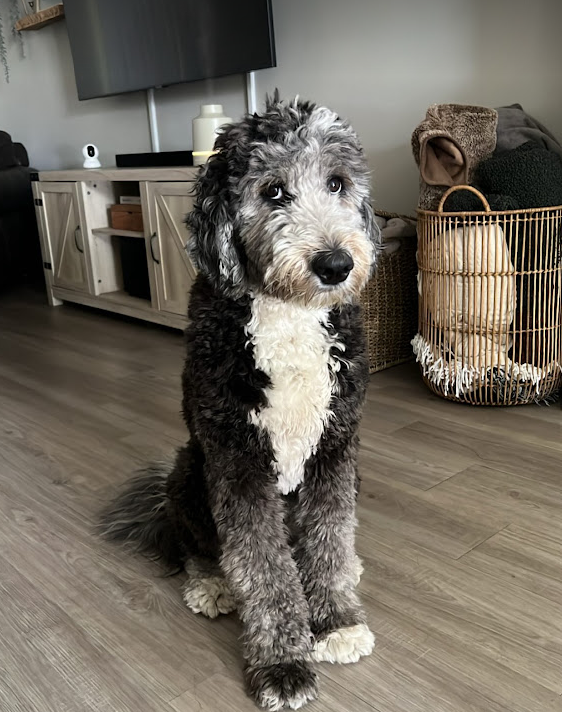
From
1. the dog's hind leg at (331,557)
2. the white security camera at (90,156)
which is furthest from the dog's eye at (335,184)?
the white security camera at (90,156)

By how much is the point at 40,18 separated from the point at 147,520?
12.7 ft

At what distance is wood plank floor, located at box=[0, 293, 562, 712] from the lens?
1164 millimetres

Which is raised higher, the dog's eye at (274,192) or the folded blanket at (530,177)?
the dog's eye at (274,192)

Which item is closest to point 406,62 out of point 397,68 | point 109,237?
point 397,68

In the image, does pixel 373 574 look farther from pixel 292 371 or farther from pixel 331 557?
pixel 292 371

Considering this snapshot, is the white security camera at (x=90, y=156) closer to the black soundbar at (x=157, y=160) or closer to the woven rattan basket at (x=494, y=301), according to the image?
the black soundbar at (x=157, y=160)

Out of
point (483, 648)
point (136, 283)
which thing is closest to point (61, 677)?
point (483, 648)

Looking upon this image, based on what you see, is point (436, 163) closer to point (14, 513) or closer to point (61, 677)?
point (14, 513)

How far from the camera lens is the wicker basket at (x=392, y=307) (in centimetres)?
251

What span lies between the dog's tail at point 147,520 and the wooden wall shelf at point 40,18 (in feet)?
11.7

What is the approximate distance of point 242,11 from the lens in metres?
3.02

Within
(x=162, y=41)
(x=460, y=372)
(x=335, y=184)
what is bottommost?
(x=460, y=372)

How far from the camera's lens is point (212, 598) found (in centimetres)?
136

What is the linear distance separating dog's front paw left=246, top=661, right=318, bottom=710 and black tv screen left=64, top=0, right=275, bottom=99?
2.50 metres
